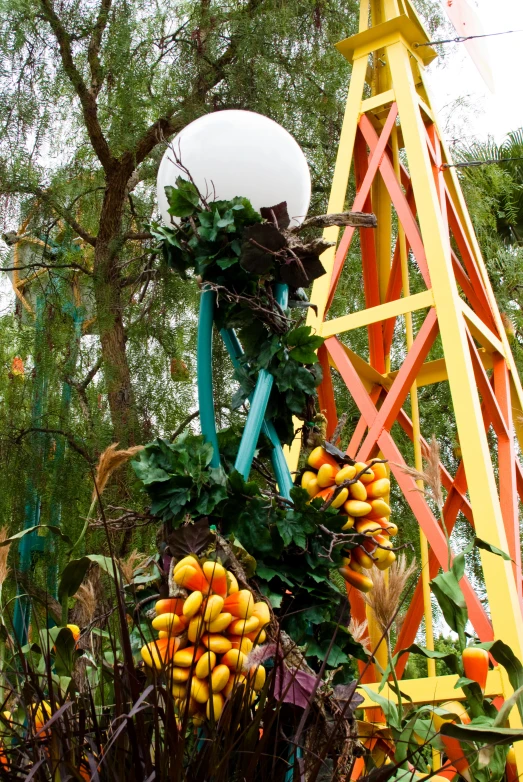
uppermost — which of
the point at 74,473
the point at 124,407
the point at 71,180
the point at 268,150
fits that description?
the point at 71,180

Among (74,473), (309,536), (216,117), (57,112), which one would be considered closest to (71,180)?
(57,112)

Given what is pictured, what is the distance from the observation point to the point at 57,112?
4.36 meters

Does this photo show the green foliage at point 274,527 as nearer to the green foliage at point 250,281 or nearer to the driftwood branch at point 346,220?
the green foliage at point 250,281

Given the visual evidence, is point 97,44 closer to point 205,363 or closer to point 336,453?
point 205,363

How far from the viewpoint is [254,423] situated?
157cm

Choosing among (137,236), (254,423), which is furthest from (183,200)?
(137,236)

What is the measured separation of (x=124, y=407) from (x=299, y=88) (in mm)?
1952

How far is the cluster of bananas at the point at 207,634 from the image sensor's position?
1191 mm

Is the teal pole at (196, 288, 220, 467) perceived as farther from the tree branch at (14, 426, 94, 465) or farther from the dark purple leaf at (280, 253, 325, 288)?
the tree branch at (14, 426, 94, 465)

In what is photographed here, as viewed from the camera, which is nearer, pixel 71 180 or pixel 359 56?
pixel 359 56

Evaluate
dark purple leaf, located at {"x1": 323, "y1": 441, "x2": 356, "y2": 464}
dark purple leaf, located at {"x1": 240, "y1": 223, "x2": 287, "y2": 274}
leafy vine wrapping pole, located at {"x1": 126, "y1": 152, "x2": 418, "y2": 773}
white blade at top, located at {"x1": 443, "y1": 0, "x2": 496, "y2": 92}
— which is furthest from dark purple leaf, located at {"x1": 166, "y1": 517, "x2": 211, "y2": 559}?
white blade at top, located at {"x1": 443, "y1": 0, "x2": 496, "y2": 92}

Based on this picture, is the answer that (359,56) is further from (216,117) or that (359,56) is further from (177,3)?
(216,117)

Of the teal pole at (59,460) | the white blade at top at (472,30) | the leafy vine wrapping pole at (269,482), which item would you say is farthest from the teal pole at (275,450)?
the white blade at top at (472,30)

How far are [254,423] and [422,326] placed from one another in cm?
148
